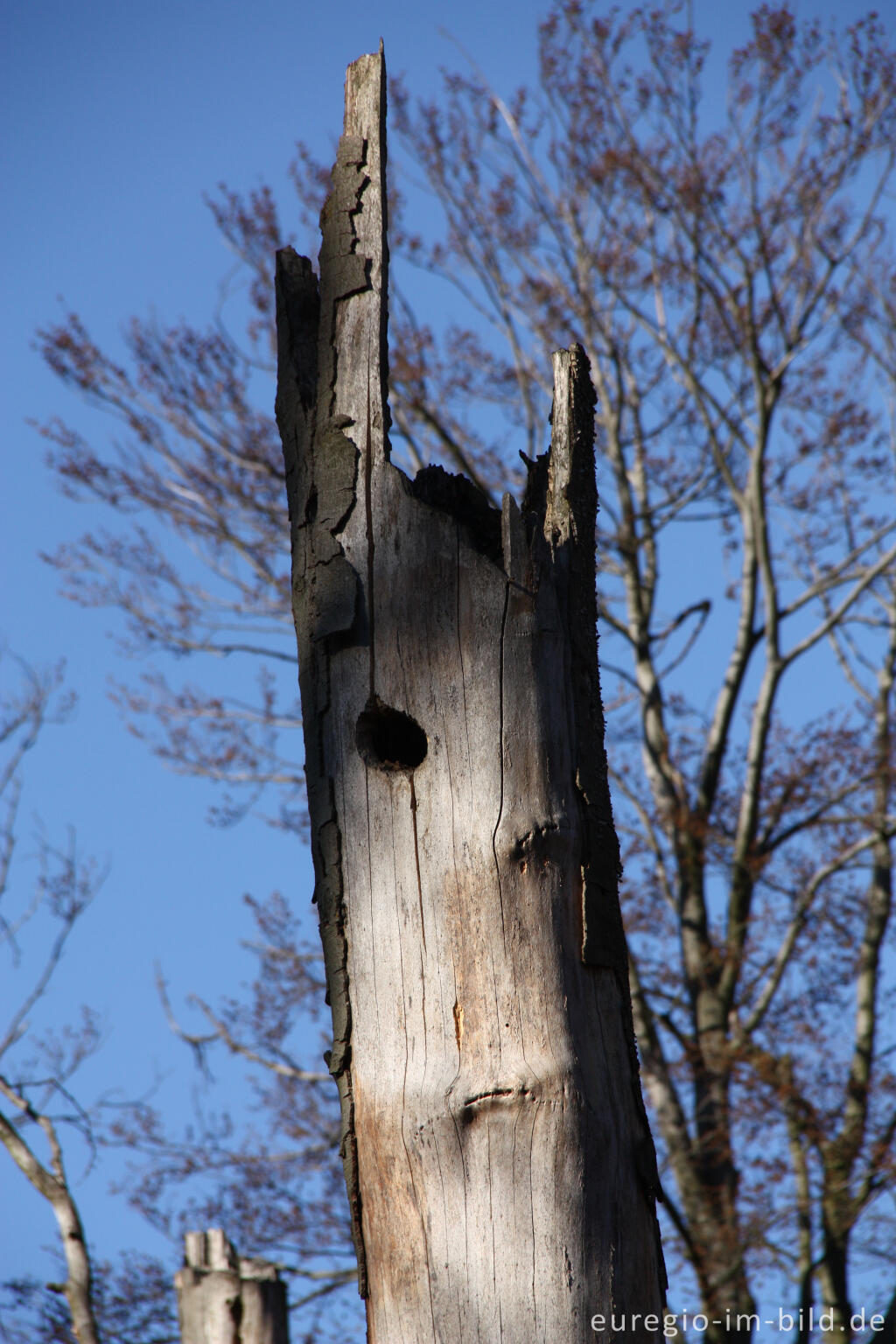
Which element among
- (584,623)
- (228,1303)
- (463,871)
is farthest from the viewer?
(228,1303)

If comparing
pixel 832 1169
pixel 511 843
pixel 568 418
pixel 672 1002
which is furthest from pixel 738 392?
pixel 511 843

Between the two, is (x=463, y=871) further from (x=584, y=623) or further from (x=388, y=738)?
(x=584, y=623)

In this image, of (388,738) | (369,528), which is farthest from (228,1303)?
(369,528)

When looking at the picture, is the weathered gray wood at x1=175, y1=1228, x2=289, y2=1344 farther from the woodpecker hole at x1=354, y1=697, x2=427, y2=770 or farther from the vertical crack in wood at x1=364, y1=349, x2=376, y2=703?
the vertical crack in wood at x1=364, y1=349, x2=376, y2=703

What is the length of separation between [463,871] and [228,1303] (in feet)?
11.8

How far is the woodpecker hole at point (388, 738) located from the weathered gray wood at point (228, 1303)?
3.48 meters

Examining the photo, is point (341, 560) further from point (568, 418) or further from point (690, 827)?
point (690, 827)

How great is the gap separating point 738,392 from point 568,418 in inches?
253

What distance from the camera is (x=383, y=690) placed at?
2.00 m

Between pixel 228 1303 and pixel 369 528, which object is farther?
pixel 228 1303

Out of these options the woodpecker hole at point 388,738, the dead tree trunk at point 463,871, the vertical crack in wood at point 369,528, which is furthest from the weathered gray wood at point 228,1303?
the vertical crack in wood at point 369,528

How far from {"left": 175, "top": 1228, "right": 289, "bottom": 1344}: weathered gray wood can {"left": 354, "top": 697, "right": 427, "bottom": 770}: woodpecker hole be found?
11.4 ft

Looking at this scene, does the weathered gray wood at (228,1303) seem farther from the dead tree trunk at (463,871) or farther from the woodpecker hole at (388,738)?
the woodpecker hole at (388,738)

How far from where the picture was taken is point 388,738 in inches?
81.8
